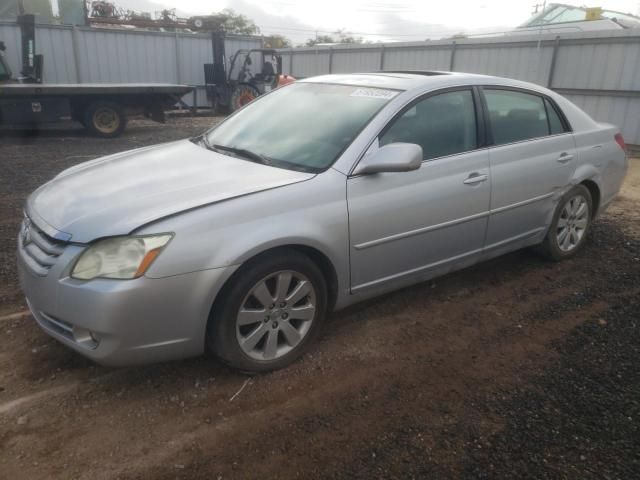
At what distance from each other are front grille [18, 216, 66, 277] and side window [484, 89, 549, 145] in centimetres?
296

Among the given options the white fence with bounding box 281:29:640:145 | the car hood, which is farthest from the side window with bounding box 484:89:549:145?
the white fence with bounding box 281:29:640:145

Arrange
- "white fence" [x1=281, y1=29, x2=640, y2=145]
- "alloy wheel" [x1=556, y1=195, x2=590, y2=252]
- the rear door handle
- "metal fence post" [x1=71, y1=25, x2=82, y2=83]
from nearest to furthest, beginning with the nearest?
1. the rear door handle
2. "alloy wheel" [x1=556, y1=195, x2=590, y2=252]
3. "white fence" [x1=281, y1=29, x2=640, y2=145]
4. "metal fence post" [x1=71, y1=25, x2=82, y2=83]

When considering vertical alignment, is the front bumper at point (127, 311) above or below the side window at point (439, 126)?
below

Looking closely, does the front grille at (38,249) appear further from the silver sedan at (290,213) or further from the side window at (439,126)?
the side window at (439,126)

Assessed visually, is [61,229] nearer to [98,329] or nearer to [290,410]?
[98,329]

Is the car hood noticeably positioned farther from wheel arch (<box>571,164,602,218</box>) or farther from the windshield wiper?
wheel arch (<box>571,164,602,218</box>)

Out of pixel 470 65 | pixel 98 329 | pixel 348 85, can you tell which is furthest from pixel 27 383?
pixel 470 65

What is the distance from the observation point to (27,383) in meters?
2.77

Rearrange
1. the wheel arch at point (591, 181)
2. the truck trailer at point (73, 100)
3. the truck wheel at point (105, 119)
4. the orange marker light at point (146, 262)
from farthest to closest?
the truck wheel at point (105, 119), the truck trailer at point (73, 100), the wheel arch at point (591, 181), the orange marker light at point (146, 262)

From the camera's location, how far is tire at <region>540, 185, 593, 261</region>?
443cm

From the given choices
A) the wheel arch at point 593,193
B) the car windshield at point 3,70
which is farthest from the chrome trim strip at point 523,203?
the car windshield at point 3,70

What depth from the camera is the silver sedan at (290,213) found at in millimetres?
2457

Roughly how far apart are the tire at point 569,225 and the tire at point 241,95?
49.9ft

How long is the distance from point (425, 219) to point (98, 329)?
2.01 meters
